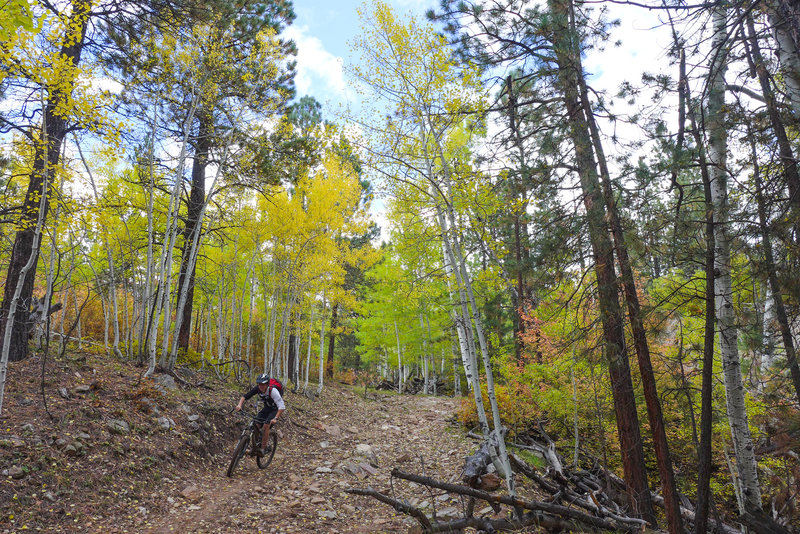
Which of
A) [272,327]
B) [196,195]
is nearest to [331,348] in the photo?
[272,327]

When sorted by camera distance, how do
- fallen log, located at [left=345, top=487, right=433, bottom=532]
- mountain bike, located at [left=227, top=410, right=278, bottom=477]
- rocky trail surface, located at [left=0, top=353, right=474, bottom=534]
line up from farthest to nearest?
1. mountain bike, located at [left=227, top=410, right=278, bottom=477]
2. rocky trail surface, located at [left=0, top=353, right=474, bottom=534]
3. fallen log, located at [left=345, top=487, right=433, bottom=532]

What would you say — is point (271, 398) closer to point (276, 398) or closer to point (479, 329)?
point (276, 398)

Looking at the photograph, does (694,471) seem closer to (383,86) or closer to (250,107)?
(383,86)

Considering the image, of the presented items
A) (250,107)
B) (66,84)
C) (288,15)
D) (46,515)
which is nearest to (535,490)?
(46,515)

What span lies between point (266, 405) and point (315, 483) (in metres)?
1.58

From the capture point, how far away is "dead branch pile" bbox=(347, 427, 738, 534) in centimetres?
399

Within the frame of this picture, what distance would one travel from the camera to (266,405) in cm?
679

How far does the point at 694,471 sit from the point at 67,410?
1241 centimetres

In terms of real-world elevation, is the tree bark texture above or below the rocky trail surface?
above

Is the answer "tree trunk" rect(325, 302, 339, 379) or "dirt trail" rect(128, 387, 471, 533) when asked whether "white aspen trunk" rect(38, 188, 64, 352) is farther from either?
"tree trunk" rect(325, 302, 339, 379)

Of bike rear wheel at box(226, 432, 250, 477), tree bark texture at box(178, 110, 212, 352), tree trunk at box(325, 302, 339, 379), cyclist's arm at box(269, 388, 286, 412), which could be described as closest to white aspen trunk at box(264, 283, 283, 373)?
tree bark texture at box(178, 110, 212, 352)

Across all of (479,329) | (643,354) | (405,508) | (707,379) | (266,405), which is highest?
(479,329)

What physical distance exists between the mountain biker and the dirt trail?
58 centimetres

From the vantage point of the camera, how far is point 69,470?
14.4 feet
